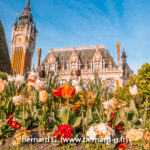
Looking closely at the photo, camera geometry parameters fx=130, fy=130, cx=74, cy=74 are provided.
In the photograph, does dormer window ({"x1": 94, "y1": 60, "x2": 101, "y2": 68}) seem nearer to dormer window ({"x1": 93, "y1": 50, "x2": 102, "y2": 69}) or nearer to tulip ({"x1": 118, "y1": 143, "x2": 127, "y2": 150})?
dormer window ({"x1": 93, "y1": 50, "x2": 102, "y2": 69})

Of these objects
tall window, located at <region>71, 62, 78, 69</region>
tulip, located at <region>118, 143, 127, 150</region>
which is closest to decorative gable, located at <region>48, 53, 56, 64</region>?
tall window, located at <region>71, 62, 78, 69</region>

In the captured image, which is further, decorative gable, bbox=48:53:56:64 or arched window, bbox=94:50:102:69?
decorative gable, bbox=48:53:56:64

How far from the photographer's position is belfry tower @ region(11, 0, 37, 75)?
134ft

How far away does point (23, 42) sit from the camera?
42.2 m

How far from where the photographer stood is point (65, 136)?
222 cm

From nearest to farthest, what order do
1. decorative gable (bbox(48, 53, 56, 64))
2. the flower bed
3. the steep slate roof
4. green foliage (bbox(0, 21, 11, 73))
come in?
1. the flower bed
2. green foliage (bbox(0, 21, 11, 73))
3. decorative gable (bbox(48, 53, 56, 64))
4. the steep slate roof

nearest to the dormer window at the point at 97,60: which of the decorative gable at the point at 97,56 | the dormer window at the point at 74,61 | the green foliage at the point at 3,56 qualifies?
the decorative gable at the point at 97,56

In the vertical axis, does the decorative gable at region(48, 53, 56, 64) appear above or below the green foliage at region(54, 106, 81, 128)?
above

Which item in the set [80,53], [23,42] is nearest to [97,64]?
[80,53]

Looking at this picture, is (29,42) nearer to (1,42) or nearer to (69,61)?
(69,61)

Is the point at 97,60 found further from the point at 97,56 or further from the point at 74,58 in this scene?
the point at 74,58

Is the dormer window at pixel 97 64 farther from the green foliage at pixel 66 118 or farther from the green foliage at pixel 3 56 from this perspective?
the green foliage at pixel 66 118

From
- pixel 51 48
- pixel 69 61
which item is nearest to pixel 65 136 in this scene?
pixel 69 61

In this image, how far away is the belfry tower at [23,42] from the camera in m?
40.9
